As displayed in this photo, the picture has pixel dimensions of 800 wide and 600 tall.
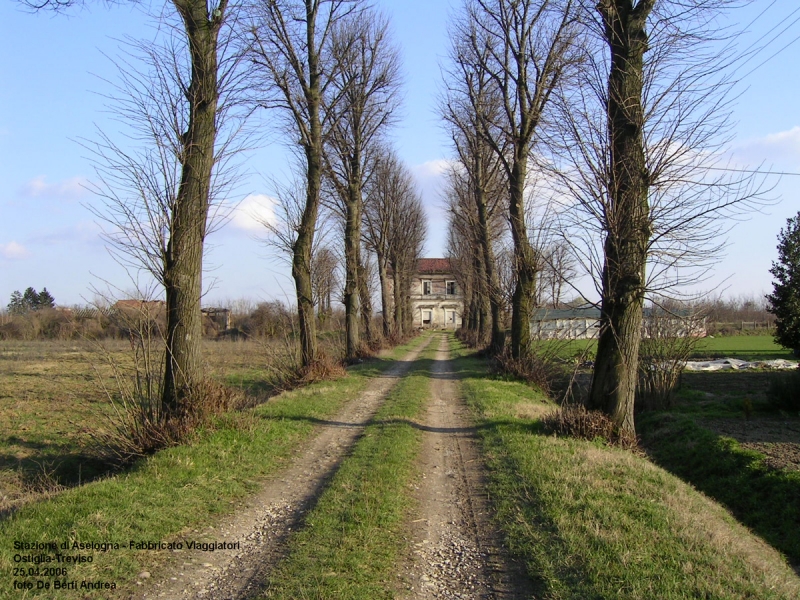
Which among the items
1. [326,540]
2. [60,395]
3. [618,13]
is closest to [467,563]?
[326,540]

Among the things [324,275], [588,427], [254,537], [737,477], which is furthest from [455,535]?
[324,275]

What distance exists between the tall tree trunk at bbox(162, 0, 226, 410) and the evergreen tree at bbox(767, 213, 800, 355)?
22921 millimetres

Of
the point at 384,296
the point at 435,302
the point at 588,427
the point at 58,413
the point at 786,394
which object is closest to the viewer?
the point at 588,427

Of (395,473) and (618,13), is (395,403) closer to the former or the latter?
(395,473)

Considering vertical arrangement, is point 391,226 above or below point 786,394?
above

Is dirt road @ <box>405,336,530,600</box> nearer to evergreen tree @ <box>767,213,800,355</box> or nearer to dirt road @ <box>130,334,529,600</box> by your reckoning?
Result: dirt road @ <box>130,334,529,600</box>

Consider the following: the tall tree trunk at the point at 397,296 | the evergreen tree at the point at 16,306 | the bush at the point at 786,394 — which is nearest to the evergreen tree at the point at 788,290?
the bush at the point at 786,394

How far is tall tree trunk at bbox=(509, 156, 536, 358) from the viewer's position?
17328 mm

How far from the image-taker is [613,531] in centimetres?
511

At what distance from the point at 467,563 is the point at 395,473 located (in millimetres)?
2297

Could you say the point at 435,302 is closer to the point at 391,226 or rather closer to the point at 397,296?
the point at 397,296

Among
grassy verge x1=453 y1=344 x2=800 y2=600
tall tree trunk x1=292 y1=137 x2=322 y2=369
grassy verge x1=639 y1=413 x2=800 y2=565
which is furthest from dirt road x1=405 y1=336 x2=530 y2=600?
tall tree trunk x1=292 y1=137 x2=322 y2=369

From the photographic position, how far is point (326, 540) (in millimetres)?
5035

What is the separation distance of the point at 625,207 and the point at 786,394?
10.1 m
